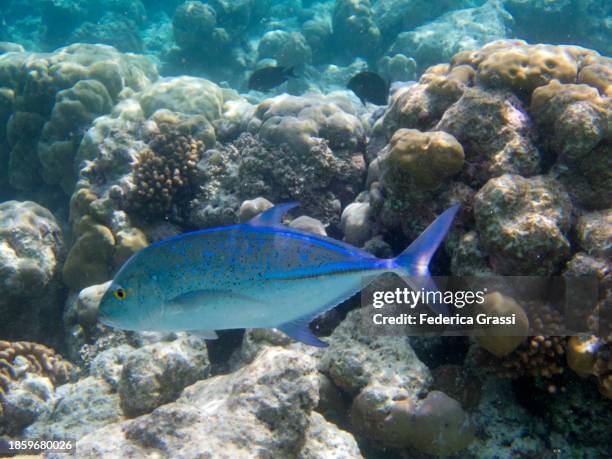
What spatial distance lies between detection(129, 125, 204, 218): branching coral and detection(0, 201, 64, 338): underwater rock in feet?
4.67

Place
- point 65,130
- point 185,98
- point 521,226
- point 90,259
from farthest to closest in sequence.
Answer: point 65,130 < point 185,98 < point 90,259 < point 521,226

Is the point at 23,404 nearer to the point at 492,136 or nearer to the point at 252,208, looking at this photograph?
the point at 252,208

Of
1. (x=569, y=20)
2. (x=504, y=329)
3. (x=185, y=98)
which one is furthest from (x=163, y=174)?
(x=569, y=20)

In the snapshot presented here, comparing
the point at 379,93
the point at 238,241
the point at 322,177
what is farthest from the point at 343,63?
the point at 238,241

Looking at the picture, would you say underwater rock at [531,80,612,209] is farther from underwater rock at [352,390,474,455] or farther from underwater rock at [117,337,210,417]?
underwater rock at [117,337,210,417]

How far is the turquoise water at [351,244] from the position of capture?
3.02 metres

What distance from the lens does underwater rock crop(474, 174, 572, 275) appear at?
10.3ft

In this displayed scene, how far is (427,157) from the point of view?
3.65 metres

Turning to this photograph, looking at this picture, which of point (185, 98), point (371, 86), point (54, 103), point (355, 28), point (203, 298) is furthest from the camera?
point (355, 28)

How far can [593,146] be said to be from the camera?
3.50 metres

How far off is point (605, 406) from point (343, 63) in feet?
55.2

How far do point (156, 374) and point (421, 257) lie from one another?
8.81 ft

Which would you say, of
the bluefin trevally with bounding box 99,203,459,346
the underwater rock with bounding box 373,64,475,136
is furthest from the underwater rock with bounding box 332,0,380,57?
the bluefin trevally with bounding box 99,203,459,346

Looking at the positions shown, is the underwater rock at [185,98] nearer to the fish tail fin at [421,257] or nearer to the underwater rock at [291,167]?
the underwater rock at [291,167]
